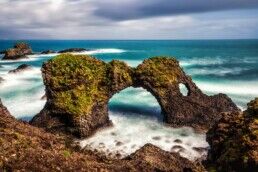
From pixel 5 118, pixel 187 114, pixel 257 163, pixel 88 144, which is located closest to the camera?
pixel 257 163

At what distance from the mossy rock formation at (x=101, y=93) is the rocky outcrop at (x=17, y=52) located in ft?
259

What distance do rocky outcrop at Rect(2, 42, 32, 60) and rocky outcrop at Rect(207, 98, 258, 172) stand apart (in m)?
90.6

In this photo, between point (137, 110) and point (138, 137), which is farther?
point (137, 110)

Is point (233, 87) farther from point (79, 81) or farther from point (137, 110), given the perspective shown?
point (79, 81)

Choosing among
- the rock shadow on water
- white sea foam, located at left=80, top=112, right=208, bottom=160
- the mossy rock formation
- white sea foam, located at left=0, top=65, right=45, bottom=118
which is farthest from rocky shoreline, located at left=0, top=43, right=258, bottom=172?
white sea foam, located at left=0, top=65, right=45, bottom=118

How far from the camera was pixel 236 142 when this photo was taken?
69.2ft

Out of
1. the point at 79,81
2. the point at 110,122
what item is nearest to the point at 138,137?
the point at 110,122

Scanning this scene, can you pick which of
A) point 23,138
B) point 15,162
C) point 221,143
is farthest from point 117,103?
point 15,162

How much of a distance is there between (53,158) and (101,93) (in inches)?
688

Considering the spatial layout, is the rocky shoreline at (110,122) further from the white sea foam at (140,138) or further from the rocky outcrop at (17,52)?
the rocky outcrop at (17,52)

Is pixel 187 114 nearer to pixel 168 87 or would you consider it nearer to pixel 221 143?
pixel 168 87

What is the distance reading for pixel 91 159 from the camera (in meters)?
19.0

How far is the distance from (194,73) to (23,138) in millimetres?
58576

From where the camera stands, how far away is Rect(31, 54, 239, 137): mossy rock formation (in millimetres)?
32500
